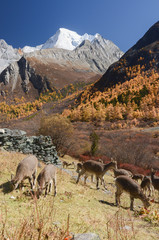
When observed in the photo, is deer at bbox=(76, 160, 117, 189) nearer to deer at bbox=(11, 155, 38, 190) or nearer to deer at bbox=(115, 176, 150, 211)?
deer at bbox=(115, 176, 150, 211)

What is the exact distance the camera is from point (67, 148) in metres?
27.8

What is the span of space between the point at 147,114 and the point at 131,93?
36.9m

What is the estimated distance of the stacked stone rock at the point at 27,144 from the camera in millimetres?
15578

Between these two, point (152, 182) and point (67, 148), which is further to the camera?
point (67, 148)

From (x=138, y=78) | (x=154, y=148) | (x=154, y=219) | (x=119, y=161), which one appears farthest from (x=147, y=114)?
(x=154, y=219)

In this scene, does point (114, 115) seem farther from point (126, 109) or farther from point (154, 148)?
point (154, 148)

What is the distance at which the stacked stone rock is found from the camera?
15.6 meters

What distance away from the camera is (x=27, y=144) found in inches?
677

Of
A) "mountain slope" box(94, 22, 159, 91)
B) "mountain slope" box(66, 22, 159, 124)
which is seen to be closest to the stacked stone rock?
"mountain slope" box(66, 22, 159, 124)

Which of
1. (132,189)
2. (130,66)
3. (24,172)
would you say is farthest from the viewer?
(130,66)

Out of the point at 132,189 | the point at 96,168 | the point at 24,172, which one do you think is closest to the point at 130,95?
the point at 96,168

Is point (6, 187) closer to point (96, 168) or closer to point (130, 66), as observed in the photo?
point (96, 168)

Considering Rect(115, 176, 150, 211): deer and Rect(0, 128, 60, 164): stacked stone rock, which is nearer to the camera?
Rect(115, 176, 150, 211): deer

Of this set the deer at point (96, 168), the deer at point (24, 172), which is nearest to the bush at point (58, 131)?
the deer at point (96, 168)
